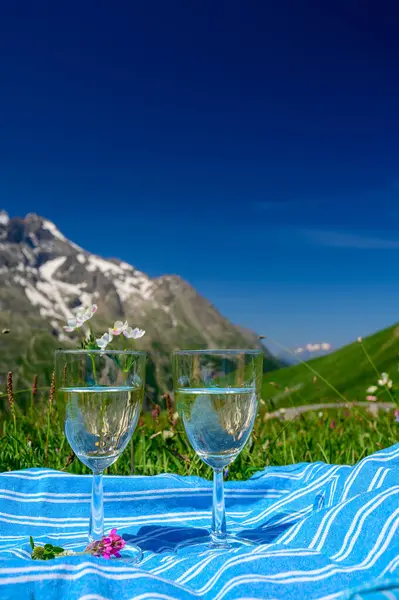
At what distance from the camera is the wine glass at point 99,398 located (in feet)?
5.87

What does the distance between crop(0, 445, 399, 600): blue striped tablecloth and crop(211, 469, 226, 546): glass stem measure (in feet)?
0.21

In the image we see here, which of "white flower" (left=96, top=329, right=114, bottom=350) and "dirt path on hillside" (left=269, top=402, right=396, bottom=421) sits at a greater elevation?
"white flower" (left=96, top=329, right=114, bottom=350)

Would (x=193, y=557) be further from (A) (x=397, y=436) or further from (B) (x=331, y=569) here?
(A) (x=397, y=436)

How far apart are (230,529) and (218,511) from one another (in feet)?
1.10

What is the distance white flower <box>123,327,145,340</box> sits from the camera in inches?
91.7

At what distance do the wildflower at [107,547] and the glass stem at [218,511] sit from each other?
29cm

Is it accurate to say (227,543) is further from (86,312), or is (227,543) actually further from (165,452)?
(165,452)


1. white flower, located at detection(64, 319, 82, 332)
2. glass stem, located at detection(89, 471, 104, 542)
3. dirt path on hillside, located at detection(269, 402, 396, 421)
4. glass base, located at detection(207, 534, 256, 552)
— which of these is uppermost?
white flower, located at detection(64, 319, 82, 332)

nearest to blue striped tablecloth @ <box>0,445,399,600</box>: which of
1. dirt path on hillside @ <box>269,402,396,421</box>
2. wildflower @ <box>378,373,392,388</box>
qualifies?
wildflower @ <box>378,373,392,388</box>

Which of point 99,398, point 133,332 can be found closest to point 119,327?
point 133,332

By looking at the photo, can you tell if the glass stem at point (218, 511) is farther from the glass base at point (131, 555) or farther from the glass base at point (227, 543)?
the glass base at point (131, 555)

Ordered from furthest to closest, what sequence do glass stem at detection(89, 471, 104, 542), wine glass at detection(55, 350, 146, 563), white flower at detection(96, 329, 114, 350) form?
white flower at detection(96, 329, 114, 350) → glass stem at detection(89, 471, 104, 542) → wine glass at detection(55, 350, 146, 563)

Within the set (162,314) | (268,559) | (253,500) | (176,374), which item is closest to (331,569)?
(268,559)

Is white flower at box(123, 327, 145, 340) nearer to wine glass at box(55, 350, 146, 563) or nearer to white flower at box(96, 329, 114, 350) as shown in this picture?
white flower at box(96, 329, 114, 350)
